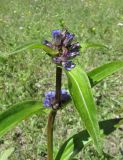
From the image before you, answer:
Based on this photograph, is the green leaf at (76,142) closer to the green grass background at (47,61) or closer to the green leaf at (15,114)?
the green leaf at (15,114)

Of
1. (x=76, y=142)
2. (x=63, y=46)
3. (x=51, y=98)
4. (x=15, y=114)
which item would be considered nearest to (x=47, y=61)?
(x=76, y=142)

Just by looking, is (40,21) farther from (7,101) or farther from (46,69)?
(7,101)

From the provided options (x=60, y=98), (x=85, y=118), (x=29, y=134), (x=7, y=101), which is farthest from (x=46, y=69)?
(x=85, y=118)

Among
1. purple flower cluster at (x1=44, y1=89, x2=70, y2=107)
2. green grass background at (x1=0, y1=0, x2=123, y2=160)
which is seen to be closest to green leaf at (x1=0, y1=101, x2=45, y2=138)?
purple flower cluster at (x1=44, y1=89, x2=70, y2=107)

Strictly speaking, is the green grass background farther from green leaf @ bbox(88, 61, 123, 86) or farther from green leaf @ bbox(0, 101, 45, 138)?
green leaf @ bbox(88, 61, 123, 86)

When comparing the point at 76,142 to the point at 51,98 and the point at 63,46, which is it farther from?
the point at 63,46

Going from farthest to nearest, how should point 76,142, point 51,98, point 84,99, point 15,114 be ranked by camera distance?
point 76,142
point 51,98
point 15,114
point 84,99
